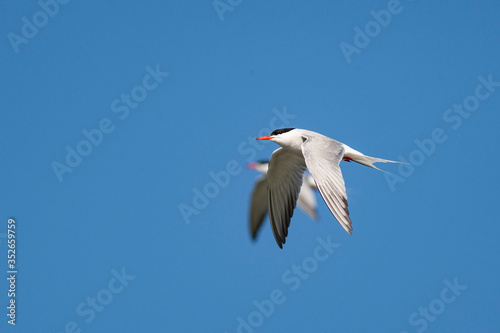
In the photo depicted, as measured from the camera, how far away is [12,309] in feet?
33.7

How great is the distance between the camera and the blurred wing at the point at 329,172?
23.9ft

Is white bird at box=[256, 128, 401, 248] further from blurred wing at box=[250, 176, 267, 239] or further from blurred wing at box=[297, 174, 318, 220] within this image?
blurred wing at box=[297, 174, 318, 220]

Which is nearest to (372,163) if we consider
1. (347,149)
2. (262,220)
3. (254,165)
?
(347,149)

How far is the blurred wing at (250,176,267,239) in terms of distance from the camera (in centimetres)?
1150

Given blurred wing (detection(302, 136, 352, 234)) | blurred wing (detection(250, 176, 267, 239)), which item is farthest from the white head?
blurred wing (detection(250, 176, 267, 239))

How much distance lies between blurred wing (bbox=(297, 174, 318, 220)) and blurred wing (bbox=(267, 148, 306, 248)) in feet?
→ 8.92

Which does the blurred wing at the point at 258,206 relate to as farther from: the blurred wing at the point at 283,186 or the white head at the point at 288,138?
the white head at the point at 288,138

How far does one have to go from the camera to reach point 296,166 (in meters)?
9.79

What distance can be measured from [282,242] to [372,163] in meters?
1.67

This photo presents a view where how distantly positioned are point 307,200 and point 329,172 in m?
4.99

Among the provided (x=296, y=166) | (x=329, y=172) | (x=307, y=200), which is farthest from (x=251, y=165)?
(x=329, y=172)

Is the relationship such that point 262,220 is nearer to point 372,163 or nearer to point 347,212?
point 372,163

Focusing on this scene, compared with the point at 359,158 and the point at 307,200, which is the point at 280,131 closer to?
the point at 359,158

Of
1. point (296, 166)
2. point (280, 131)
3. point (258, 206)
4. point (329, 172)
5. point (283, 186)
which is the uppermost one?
point (280, 131)
